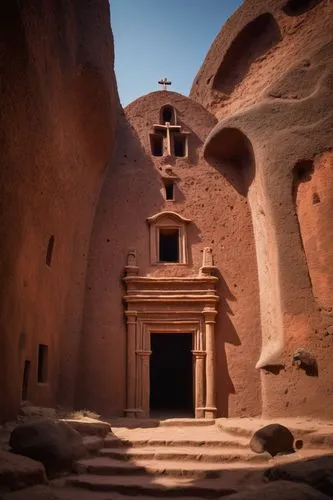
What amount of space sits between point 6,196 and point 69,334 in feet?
18.1

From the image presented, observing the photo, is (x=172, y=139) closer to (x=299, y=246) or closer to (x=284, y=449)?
(x=299, y=246)

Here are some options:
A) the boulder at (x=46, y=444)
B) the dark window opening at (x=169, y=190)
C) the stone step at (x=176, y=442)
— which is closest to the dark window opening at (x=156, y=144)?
the dark window opening at (x=169, y=190)

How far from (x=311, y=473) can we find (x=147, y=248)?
383 inches

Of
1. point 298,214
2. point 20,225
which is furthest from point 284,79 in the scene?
point 20,225

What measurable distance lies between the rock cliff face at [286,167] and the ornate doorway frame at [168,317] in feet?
5.15

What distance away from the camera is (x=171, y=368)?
63.2 feet

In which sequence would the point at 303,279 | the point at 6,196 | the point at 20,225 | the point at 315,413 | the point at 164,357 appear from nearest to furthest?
the point at 6,196, the point at 20,225, the point at 315,413, the point at 303,279, the point at 164,357

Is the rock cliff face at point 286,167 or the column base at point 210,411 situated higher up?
the rock cliff face at point 286,167

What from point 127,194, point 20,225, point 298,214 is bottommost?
point 20,225

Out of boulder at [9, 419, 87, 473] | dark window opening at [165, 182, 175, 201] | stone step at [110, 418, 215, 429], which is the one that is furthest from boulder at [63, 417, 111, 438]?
dark window opening at [165, 182, 175, 201]

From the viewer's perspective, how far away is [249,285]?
1375 cm

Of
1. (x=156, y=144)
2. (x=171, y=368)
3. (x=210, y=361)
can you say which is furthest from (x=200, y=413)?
(x=156, y=144)

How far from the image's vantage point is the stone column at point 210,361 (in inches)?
498

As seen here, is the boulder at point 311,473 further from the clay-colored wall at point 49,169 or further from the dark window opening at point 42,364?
the dark window opening at point 42,364
